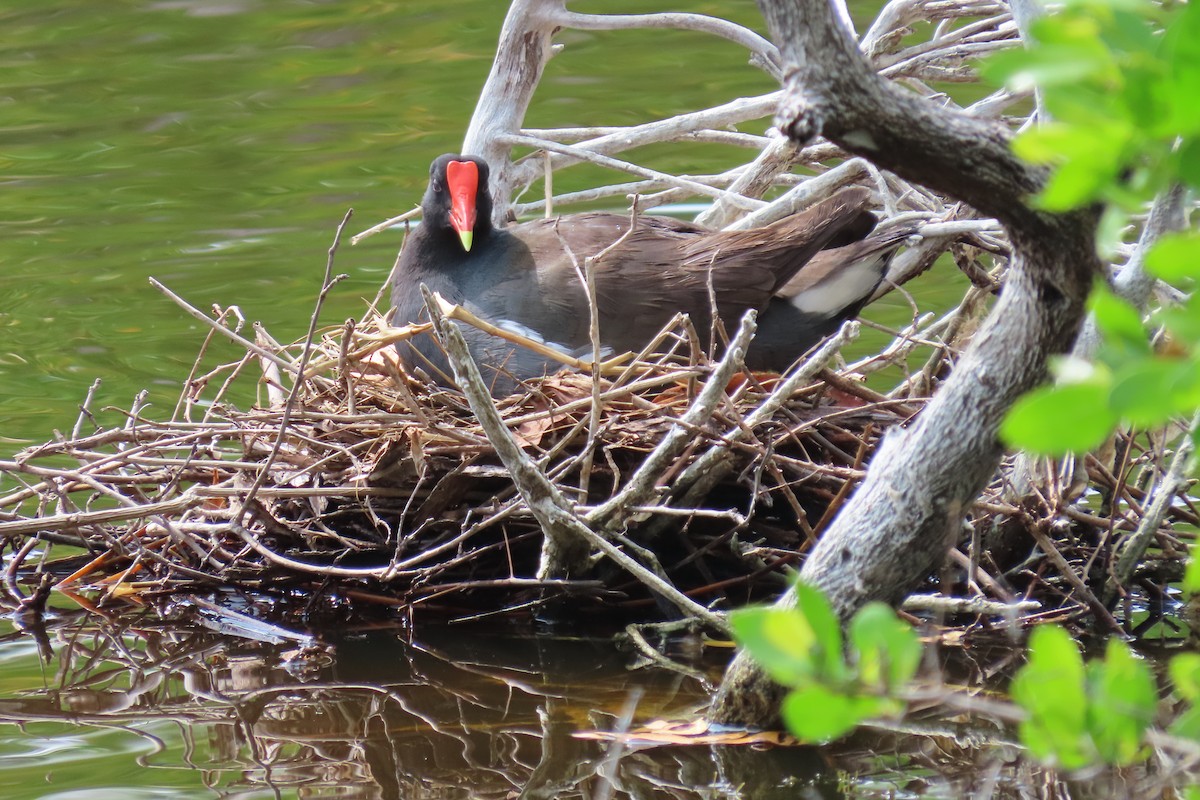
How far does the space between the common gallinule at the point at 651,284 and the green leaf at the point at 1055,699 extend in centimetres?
257

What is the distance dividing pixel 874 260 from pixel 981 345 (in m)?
1.51

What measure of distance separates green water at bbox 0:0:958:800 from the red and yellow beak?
123 cm

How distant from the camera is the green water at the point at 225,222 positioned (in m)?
3.09

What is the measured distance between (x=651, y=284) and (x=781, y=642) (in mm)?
2760

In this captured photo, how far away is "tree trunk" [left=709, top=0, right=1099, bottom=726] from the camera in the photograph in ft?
6.57

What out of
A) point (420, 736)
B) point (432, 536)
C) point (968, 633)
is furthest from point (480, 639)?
point (968, 633)

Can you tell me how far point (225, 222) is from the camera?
7.74 m

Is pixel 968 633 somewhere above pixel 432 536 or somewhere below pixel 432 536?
below

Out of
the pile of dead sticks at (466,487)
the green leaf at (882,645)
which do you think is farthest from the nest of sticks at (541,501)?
the green leaf at (882,645)

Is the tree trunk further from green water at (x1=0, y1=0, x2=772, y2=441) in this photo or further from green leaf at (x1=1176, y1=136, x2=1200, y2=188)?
green water at (x1=0, y1=0, x2=772, y2=441)

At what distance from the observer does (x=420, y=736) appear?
3.15 meters

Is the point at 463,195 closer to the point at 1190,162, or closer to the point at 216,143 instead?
the point at 1190,162

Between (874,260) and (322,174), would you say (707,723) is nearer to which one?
(874,260)

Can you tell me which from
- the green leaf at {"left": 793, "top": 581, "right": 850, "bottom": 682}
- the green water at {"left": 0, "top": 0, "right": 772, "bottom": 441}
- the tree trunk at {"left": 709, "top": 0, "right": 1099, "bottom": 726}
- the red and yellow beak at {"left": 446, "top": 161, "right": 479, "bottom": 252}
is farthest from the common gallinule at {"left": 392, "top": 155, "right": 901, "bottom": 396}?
the green leaf at {"left": 793, "top": 581, "right": 850, "bottom": 682}
